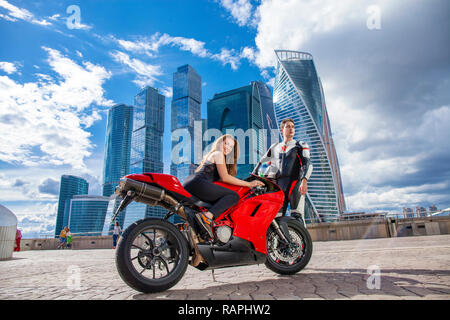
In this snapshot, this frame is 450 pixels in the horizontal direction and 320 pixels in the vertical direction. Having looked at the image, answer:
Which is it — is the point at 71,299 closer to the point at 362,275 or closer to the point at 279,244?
the point at 279,244

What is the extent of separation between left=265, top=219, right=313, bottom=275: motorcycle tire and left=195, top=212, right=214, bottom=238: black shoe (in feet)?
3.25

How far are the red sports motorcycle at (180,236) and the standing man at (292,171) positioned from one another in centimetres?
63

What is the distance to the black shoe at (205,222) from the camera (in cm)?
289

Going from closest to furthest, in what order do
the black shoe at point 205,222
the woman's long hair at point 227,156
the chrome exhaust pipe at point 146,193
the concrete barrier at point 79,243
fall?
the chrome exhaust pipe at point 146,193 < the black shoe at point 205,222 < the woman's long hair at point 227,156 < the concrete barrier at point 79,243

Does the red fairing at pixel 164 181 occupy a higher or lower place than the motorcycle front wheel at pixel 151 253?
higher

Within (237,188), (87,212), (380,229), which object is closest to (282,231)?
(237,188)

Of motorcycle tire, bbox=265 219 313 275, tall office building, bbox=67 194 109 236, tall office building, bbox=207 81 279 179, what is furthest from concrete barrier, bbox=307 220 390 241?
tall office building, bbox=67 194 109 236

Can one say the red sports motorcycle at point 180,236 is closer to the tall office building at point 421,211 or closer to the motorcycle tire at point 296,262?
the motorcycle tire at point 296,262

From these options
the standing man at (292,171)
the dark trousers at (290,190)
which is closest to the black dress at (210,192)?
the standing man at (292,171)

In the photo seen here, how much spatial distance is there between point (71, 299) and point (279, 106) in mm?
107121

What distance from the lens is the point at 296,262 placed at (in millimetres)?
3633

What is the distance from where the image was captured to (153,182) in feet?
9.15

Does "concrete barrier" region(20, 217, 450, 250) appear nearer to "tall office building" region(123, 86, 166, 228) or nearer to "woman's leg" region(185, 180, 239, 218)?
"woman's leg" region(185, 180, 239, 218)

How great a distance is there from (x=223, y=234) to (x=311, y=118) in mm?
97390
